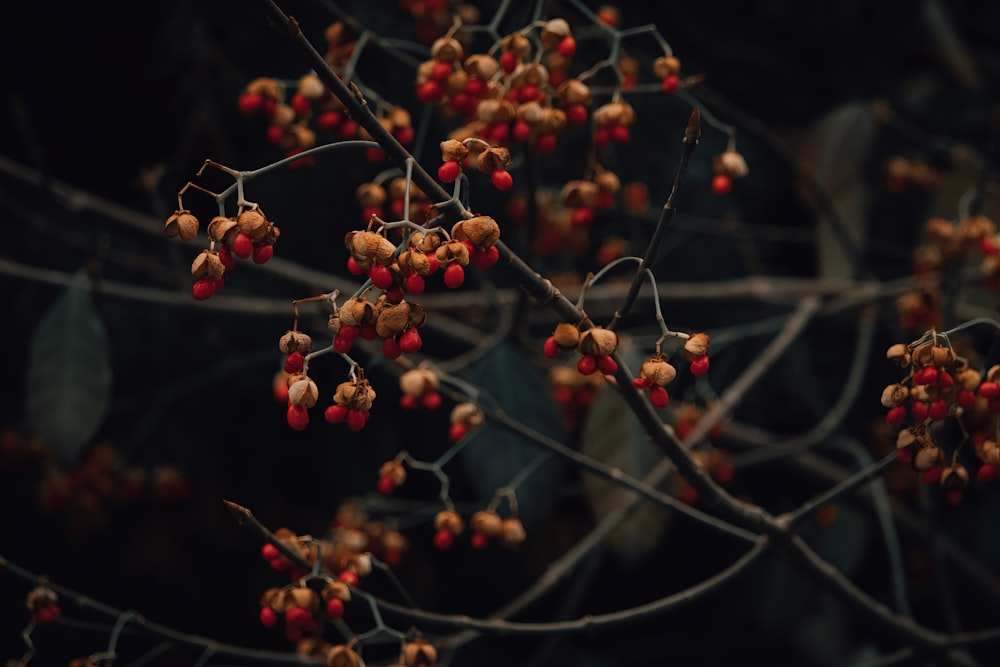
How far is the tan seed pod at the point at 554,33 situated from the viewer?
3.08 ft

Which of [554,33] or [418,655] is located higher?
[554,33]

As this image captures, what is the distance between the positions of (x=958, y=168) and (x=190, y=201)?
4.16ft

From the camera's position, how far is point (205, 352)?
1816mm

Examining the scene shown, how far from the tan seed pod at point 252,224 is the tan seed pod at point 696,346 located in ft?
1.06

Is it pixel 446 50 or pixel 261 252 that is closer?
pixel 261 252

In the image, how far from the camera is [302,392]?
72 centimetres

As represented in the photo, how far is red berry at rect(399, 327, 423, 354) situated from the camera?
0.68 m

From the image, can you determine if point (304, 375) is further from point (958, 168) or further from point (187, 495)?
point (958, 168)

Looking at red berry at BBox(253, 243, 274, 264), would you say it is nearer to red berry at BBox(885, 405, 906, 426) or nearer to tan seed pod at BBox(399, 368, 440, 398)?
tan seed pod at BBox(399, 368, 440, 398)

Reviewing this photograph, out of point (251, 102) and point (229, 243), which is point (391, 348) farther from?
point (251, 102)

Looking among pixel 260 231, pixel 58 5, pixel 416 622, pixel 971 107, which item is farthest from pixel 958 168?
pixel 58 5

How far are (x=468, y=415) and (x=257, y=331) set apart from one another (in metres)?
0.91

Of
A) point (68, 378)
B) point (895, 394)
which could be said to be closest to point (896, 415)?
point (895, 394)

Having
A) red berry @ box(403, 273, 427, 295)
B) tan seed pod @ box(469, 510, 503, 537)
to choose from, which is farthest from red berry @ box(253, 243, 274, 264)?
tan seed pod @ box(469, 510, 503, 537)
